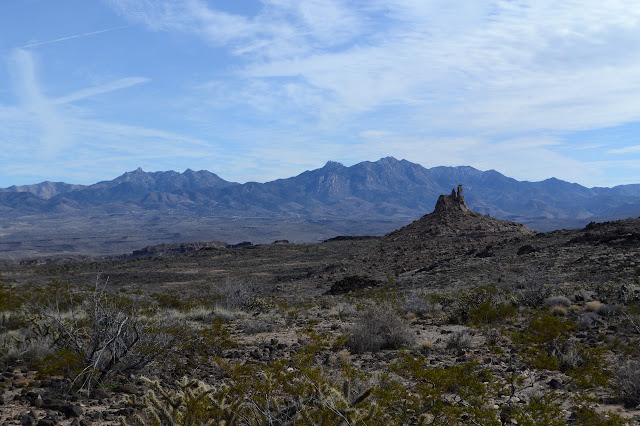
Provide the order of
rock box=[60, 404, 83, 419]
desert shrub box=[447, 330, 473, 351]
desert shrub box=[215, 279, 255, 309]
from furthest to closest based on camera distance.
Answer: desert shrub box=[215, 279, 255, 309]
desert shrub box=[447, 330, 473, 351]
rock box=[60, 404, 83, 419]

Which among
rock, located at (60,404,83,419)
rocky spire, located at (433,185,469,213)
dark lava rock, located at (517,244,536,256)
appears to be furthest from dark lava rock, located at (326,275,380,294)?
rocky spire, located at (433,185,469,213)

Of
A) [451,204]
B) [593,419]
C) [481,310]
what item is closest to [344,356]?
[481,310]

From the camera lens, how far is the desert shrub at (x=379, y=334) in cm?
1024

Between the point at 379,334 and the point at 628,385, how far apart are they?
5.02 meters

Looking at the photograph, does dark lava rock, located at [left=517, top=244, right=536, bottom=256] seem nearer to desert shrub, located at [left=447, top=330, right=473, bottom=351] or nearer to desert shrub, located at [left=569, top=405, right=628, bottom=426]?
desert shrub, located at [left=447, top=330, right=473, bottom=351]

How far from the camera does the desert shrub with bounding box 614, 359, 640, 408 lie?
661cm

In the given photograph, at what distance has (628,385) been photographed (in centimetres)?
673

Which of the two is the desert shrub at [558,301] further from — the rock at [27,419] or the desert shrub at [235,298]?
the rock at [27,419]

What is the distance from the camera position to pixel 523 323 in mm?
11906

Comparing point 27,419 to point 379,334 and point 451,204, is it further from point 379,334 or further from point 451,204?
point 451,204

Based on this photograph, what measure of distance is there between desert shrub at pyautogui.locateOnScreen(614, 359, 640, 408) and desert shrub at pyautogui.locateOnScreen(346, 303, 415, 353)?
4329mm

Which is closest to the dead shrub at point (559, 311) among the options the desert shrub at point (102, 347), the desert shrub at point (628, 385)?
the desert shrub at point (628, 385)

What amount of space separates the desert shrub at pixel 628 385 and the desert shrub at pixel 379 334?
170 inches

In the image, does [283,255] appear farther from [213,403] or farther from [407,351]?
[213,403]
